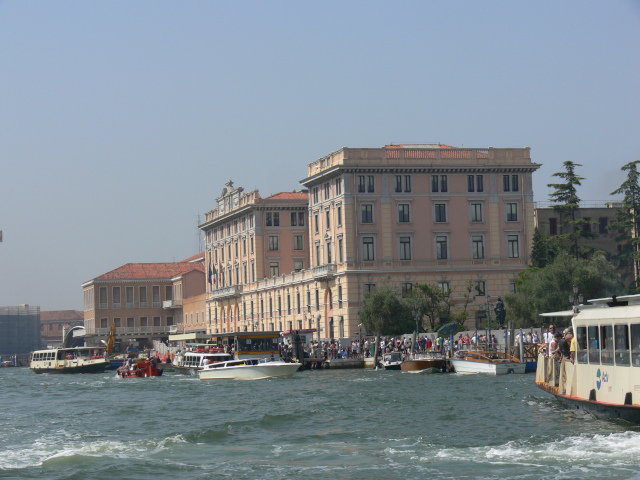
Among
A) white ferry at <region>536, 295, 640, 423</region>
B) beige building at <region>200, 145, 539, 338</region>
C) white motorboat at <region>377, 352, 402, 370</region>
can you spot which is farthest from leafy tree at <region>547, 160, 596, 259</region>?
white ferry at <region>536, 295, 640, 423</region>

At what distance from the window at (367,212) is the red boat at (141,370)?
60.8 ft

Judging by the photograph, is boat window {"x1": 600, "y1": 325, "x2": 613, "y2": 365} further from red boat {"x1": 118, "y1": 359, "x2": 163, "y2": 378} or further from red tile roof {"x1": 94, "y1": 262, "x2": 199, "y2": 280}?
red tile roof {"x1": 94, "y1": 262, "x2": 199, "y2": 280}

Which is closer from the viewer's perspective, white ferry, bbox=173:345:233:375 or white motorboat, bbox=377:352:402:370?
white motorboat, bbox=377:352:402:370

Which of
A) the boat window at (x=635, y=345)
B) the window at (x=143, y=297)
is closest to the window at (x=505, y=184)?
the boat window at (x=635, y=345)

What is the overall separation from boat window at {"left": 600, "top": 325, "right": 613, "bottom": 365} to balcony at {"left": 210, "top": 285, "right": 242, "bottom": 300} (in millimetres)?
76805

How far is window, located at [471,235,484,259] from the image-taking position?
259 ft

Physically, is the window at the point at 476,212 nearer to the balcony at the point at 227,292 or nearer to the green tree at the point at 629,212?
the green tree at the point at 629,212

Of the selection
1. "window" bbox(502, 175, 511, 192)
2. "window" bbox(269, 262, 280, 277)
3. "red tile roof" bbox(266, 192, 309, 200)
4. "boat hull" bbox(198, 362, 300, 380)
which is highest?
"red tile roof" bbox(266, 192, 309, 200)

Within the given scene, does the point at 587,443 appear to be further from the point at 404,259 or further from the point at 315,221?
the point at 315,221

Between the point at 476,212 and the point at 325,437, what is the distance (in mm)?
54357

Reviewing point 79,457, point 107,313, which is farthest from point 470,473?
point 107,313

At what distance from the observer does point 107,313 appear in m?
134

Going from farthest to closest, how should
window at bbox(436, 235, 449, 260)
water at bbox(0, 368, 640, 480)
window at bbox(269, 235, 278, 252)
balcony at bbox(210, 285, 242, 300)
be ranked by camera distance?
balcony at bbox(210, 285, 242, 300), window at bbox(269, 235, 278, 252), window at bbox(436, 235, 449, 260), water at bbox(0, 368, 640, 480)

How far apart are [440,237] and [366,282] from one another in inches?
252
